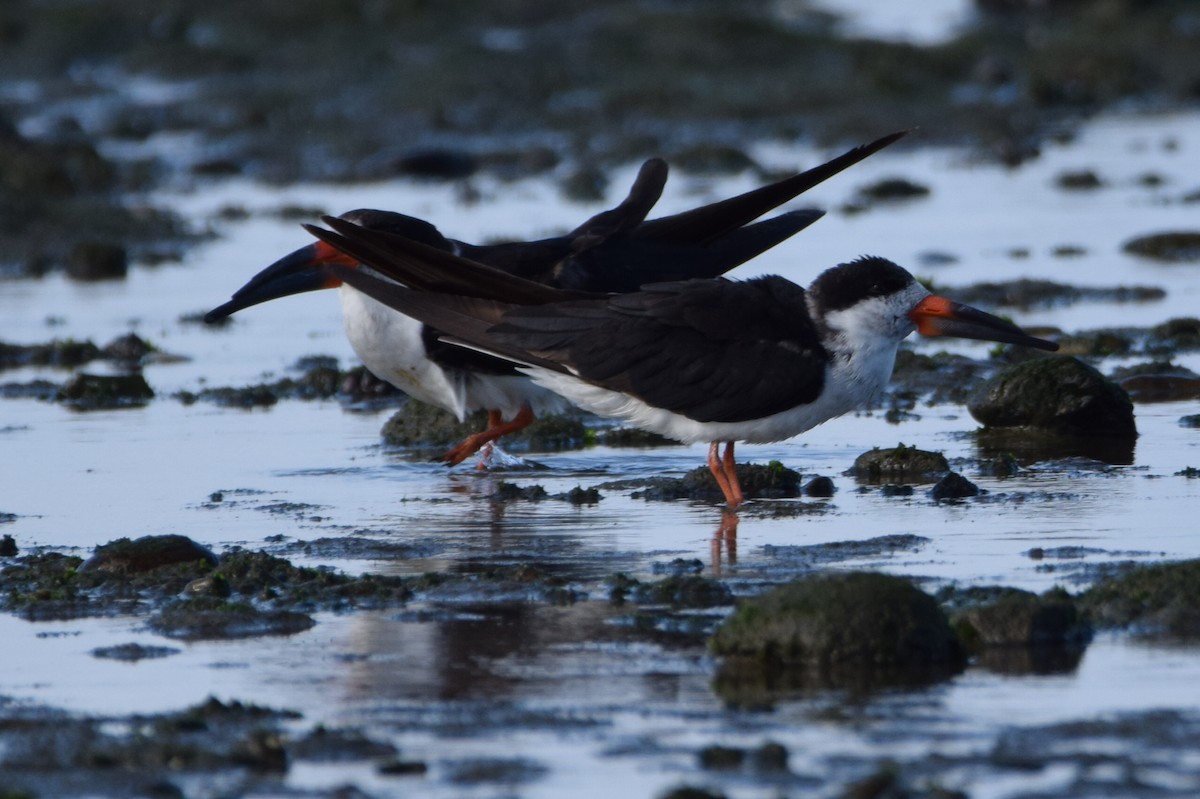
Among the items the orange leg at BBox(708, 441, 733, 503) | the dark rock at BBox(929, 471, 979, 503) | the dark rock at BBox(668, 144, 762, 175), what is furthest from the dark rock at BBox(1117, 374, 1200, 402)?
the dark rock at BBox(668, 144, 762, 175)

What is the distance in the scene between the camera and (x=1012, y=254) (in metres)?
13.4

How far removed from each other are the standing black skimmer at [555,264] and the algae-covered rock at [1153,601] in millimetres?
2830

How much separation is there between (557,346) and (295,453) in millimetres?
1847

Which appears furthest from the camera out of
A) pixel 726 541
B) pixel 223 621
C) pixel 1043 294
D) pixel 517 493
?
pixel 1043 294

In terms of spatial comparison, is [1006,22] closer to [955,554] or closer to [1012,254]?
[1012,254]

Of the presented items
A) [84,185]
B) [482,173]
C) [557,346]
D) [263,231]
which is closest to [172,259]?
[263,231]

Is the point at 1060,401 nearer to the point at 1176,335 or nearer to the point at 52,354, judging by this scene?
the point at 1176,335

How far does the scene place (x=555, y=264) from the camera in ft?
26.7

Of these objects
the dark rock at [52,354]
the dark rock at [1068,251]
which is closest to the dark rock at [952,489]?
the dark rock at [52,354]

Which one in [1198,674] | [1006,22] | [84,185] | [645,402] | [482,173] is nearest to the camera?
[1198,674]

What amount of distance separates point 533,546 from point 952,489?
4.87 ft

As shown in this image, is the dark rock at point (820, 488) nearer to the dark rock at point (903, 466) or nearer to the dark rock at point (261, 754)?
the dark rock at point (903, 466)

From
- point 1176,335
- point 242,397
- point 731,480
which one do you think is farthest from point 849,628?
point 1176,335

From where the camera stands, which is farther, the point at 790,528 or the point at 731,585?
the point at 790,528
